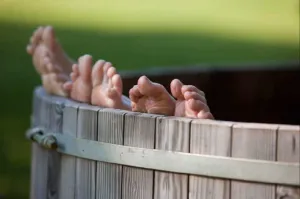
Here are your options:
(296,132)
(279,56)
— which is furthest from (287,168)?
(279,56)

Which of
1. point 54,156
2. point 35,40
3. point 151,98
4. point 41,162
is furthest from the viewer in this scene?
point 35,40

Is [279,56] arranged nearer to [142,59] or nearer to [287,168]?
[142,59]

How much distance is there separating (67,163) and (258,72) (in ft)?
7.66

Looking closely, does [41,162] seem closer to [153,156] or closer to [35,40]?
[35,40]

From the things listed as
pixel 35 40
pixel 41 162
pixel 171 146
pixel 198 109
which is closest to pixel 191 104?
pixel 198 109

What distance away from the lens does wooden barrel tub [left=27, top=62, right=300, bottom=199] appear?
214 cm

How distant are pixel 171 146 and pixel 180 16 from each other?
25.6 ft

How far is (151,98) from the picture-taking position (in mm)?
2482

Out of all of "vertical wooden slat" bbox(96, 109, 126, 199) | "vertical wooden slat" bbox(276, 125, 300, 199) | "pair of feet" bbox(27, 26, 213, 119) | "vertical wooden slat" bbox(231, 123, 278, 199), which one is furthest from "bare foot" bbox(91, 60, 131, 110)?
"vertical wooden slat" bbox(276, 125, 300, 199)

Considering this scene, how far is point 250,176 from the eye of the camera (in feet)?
7.11

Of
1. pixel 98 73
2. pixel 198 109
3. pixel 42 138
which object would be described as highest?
pixel 98 73

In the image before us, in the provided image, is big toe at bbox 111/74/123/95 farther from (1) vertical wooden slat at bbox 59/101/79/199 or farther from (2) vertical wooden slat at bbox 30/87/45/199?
(2) vertical wooden slat at bbox 30/87/45/199

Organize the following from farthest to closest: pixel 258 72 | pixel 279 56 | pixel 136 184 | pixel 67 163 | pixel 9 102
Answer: pixel 279 56 < pixel 9 102 < pixel 258 72 < pixel 67 163 < pixel 136 184

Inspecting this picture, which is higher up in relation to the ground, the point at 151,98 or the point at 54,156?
the point at 151,98
